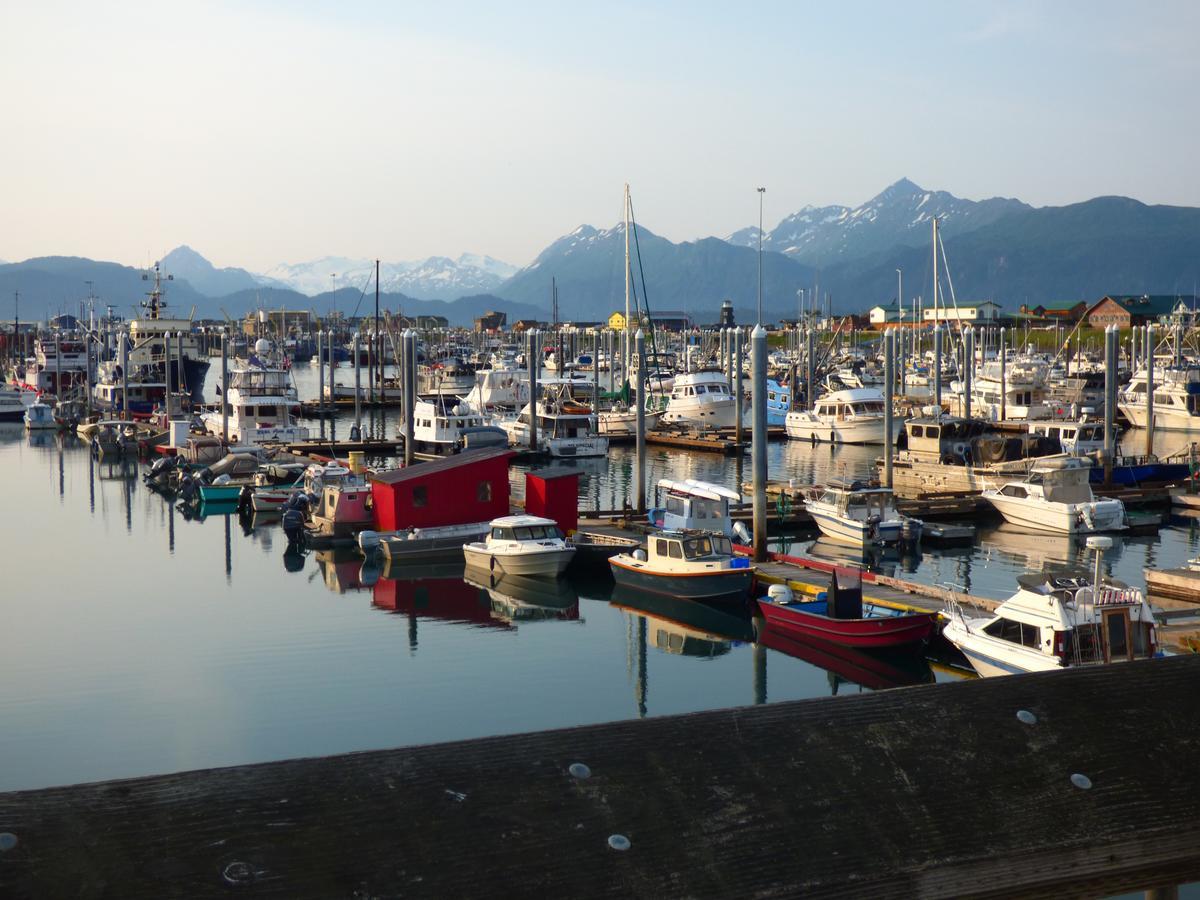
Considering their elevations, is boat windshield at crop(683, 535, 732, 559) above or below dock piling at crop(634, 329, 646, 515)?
below

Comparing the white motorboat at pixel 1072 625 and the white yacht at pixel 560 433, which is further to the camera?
the white yacht at pixel 560 433

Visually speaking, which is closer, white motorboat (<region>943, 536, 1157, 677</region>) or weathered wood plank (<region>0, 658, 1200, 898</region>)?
weathered wood plank (<region>0, 658, 1200, 898</region>)

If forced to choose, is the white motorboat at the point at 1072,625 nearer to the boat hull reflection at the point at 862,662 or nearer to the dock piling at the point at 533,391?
the boat hull reflection at the point at 862,662

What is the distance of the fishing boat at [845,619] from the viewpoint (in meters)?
23.7

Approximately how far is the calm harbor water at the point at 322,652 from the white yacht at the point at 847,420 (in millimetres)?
23577

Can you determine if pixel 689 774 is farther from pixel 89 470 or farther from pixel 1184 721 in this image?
pixel 89 470

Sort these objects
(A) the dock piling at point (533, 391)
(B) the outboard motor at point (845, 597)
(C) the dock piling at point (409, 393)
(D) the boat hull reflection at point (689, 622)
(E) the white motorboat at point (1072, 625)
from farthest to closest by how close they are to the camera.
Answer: (A) the dock piling at point (533, 391) < (C) the dock piling at point (409, 393) < (D) the boat hull reflection at point (689, 622) < (B) the outboard motor at point (845, 597) < (E) the white motorboat at point (1072, 625)

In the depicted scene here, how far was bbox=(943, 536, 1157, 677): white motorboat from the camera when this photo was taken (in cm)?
1923

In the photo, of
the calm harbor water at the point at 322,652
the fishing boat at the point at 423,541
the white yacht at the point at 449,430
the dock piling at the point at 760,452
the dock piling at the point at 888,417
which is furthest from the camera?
the white yacht at the point at 449,430

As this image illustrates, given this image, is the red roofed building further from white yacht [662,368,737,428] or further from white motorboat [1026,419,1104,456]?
white yacht [662,368,737,428]

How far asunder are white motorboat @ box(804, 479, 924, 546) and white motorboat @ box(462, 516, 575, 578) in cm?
821

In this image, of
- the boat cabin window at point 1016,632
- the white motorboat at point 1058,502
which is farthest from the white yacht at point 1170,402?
the boat cabin window at point 1016,632

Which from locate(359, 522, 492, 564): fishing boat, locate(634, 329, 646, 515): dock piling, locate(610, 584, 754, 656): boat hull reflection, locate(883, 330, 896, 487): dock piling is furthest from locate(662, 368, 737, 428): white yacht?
locate(610, 584, 754, 656): boat hull reflection

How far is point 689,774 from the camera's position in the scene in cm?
1020
